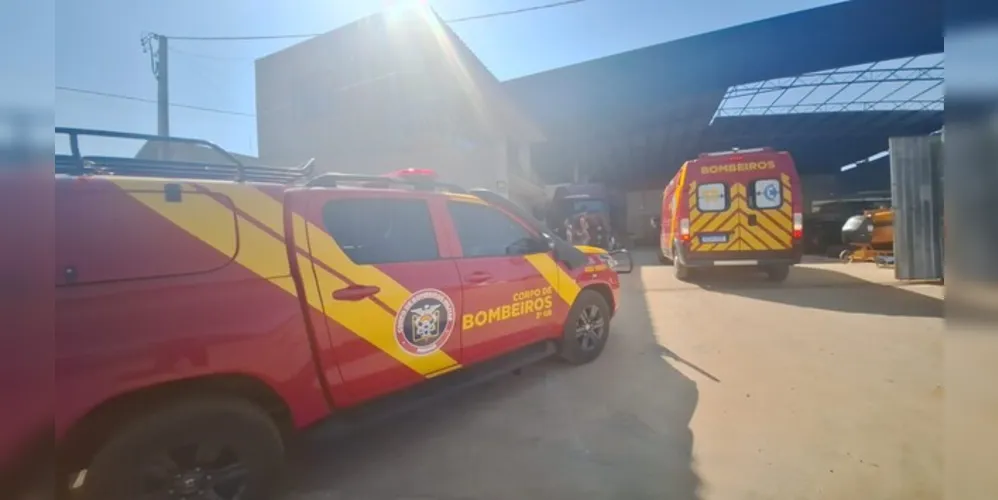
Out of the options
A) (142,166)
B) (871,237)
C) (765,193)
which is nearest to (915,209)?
(765,193)

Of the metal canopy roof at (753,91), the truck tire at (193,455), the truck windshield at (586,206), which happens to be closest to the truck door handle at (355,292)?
the truck tire at (193,455)

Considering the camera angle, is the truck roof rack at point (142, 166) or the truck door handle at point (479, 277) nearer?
the truck roof rack at point (142, 166)

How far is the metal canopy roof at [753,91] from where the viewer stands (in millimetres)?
12250

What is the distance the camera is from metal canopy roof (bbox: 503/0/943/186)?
1225 centimetres

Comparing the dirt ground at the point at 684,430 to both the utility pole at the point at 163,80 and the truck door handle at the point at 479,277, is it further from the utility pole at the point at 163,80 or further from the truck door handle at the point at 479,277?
the utility pole at the point at 163,80

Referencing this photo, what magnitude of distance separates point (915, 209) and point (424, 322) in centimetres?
854

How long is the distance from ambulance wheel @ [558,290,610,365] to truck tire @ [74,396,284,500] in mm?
2596

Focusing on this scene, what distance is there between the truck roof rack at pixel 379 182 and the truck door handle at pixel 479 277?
0.69m

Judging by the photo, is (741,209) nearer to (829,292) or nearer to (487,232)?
(829,292)

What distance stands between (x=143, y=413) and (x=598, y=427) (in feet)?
8.21

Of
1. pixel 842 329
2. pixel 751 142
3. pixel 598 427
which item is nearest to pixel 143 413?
pixel 598 427

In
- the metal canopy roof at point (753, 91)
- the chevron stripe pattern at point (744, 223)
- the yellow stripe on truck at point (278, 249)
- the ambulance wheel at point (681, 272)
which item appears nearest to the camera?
the yellow stripe on truck at point (278, 249)

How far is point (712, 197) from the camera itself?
25.4 ft

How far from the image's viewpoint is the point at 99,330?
1.55 metres
